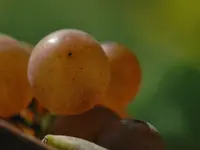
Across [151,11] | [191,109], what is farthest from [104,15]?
[191,109]

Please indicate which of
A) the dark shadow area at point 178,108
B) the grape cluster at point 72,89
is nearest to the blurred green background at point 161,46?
the dark shadow area at point 178,108

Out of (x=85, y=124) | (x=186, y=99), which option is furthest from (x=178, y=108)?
(x=85, y=124)

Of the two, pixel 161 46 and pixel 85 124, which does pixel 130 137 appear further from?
pixel 161 46

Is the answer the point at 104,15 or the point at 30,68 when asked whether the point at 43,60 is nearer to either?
the point at 30,68

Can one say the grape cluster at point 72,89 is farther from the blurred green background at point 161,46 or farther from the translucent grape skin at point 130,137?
the blurred green background at point 161,46

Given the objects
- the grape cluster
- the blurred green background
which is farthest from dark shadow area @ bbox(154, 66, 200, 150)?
the grape cluster
